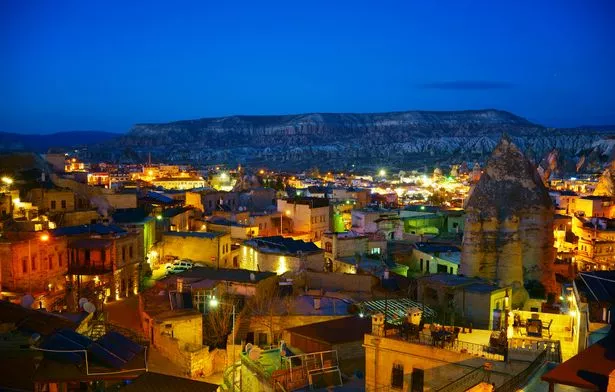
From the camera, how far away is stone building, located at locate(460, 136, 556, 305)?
25.0 metres

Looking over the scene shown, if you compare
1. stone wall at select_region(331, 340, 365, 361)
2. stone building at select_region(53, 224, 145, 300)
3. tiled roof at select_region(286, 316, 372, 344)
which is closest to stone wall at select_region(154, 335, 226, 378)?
tiled roof at select_region(286, 316, 372, 344)

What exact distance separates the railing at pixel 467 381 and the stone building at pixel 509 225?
496 inches

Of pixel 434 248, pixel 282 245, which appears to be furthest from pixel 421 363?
pixel 434 248

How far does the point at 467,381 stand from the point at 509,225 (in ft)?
47.1

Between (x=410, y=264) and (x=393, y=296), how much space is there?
9.11m

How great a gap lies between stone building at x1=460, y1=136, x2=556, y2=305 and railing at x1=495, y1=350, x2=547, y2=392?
12.8m

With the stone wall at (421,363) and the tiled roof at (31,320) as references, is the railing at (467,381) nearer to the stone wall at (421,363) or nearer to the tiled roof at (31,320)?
the stone wall at (421,363)

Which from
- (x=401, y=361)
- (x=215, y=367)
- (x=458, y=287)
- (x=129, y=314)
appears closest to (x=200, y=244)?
(x=129, y=314)

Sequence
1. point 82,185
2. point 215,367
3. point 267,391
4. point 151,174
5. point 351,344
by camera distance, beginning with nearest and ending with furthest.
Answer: point 267,391
point 351,344
point 215,367
point 82,185
point 151,174

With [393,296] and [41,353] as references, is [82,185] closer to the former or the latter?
[393,296]

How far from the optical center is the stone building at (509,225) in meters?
25.0

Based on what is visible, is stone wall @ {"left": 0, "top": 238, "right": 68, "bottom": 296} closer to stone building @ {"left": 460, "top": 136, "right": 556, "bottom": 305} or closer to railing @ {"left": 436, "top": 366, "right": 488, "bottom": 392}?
stone building @ {"left": 460, "top": 136, "right": 556, "bottom": 305}

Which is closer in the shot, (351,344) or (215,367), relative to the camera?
(351,344)

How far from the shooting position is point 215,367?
1930 centimetres
